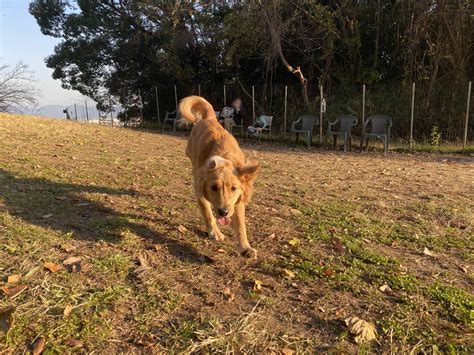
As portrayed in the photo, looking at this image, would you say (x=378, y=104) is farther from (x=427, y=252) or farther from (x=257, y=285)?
(x=257, y=285)

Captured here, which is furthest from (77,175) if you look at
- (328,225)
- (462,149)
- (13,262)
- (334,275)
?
(462,149)

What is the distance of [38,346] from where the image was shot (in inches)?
79.6

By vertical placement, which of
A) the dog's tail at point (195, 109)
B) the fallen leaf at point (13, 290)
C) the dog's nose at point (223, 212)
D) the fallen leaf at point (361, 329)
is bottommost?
the fallen leaf at point (361, 329)

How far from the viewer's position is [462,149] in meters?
11.1

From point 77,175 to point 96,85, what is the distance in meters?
22.7

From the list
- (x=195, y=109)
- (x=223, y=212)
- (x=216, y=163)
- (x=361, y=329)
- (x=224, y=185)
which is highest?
(x=195, y=109)

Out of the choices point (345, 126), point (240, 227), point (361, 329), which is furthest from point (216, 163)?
point (345, 126)

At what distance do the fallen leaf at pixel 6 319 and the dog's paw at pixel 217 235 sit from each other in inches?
72.0

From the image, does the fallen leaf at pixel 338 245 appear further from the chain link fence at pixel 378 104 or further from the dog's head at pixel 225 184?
the chain link fence at pixel 378 104

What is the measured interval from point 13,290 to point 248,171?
191cm

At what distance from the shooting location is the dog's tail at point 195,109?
5.22 meters

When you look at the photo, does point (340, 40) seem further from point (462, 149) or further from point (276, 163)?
point (276, 163)

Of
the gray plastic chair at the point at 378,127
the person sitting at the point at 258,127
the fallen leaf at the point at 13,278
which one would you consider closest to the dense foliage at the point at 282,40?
the person sitting at the point at 258,127

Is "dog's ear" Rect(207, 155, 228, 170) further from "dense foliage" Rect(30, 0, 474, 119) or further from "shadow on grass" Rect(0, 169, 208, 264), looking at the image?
"dense foliage" Rect(30, 0, 474, 119)
